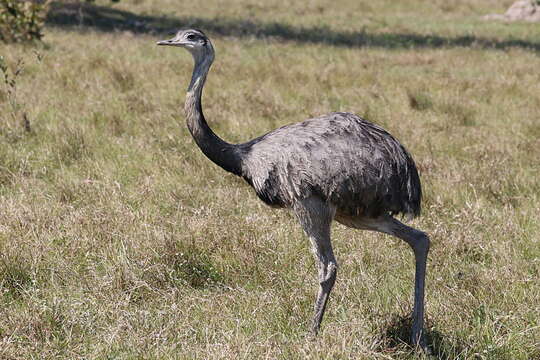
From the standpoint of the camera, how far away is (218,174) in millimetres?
6145

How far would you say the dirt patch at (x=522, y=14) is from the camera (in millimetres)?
21375

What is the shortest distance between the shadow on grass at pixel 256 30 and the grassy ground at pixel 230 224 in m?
4.18

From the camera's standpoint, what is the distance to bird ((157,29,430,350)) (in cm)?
348

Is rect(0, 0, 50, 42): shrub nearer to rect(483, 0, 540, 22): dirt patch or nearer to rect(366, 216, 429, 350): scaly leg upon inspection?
rect(366, 216, 429, 350): scaly leg

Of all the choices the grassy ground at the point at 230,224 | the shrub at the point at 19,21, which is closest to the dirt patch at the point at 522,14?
the grassy ground at the point at 230,224

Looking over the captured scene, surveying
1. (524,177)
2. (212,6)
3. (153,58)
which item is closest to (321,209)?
(524,177)

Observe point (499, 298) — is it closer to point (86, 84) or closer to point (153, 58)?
point (86, 84)

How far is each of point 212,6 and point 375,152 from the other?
20.3m

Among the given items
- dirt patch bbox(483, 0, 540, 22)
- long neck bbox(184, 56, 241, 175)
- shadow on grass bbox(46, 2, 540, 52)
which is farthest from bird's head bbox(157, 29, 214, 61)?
dirt patch bbox(483, 0, 540, 22)

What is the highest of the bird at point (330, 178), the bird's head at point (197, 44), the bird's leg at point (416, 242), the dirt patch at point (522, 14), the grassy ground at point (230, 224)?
the bird's head at point (197, 44)

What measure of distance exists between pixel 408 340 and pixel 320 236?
0.67 metres

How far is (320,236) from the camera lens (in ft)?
11.7

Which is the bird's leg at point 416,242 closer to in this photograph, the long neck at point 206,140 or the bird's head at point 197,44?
the long neck at point 206,140

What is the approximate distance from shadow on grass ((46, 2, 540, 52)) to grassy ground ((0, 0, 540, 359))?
4182 mm
